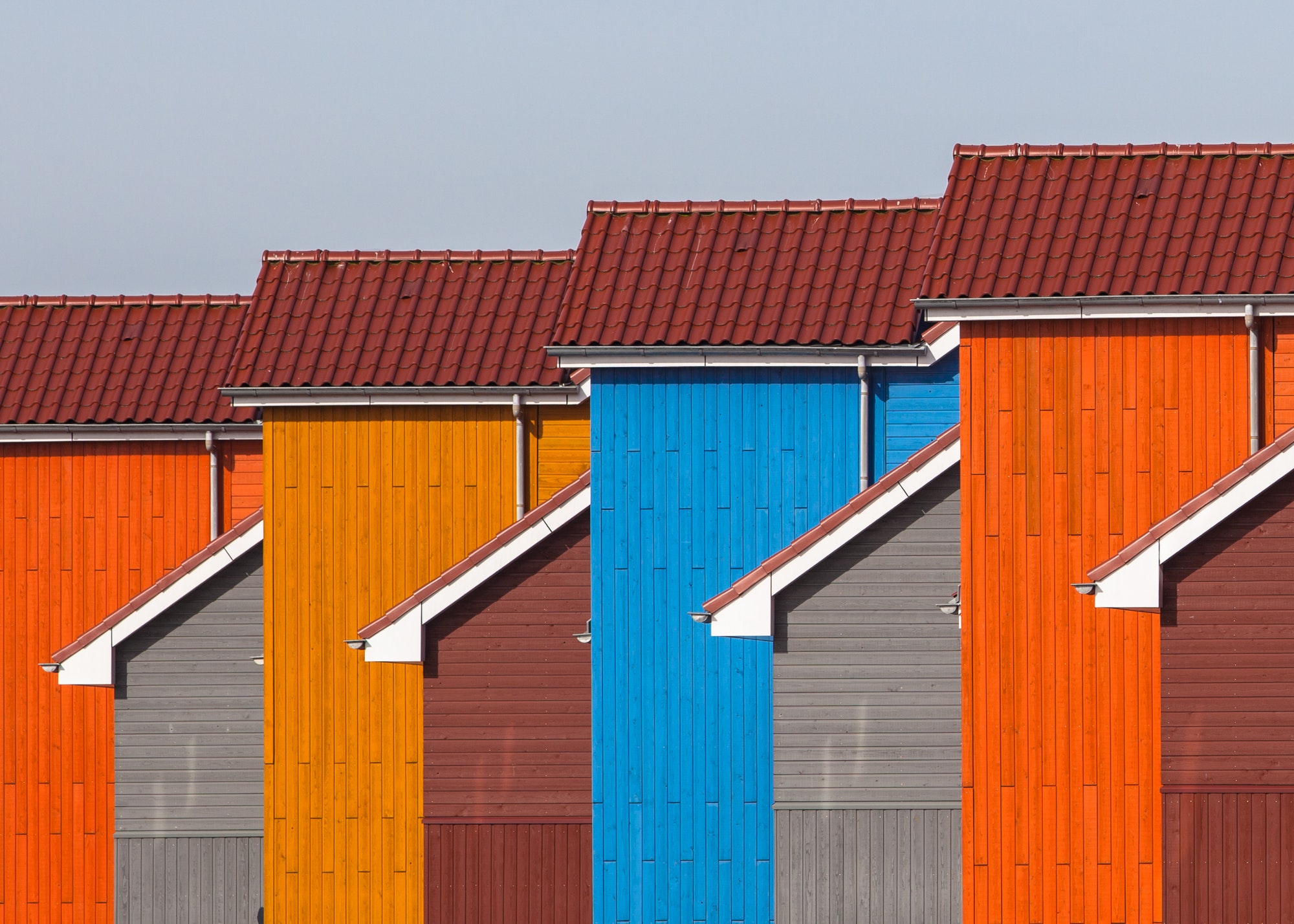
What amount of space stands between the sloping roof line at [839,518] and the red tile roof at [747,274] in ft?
6.37

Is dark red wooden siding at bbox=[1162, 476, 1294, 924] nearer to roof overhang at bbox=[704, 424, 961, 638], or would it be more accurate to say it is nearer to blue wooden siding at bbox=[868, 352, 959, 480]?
roof overhang at bbox=[704, 424, 961, 638]

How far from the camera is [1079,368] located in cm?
1872

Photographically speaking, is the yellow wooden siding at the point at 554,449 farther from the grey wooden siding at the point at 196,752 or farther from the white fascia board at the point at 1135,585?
the white fascia board at the point at 1135,585

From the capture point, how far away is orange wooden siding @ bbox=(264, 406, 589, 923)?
80.5 feet

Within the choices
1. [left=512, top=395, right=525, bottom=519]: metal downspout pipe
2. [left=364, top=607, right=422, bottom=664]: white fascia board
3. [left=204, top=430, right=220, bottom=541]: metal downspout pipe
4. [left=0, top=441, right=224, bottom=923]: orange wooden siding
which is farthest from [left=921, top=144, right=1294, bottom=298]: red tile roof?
[left=0, top=441, right=224, bottom=923]: orange wooden siding

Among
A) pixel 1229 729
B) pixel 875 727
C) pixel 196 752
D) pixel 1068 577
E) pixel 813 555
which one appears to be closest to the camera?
pixel 1229 729

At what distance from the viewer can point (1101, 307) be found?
61.1 feet

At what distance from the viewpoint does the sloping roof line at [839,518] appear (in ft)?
65.7

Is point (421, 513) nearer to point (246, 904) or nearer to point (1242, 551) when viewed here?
point (246, 904)

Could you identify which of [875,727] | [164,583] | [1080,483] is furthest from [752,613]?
[164,583]

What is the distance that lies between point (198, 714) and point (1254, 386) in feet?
42.6

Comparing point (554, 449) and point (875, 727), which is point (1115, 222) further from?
point (554, 449)

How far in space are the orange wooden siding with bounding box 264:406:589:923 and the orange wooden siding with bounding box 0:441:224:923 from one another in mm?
3069

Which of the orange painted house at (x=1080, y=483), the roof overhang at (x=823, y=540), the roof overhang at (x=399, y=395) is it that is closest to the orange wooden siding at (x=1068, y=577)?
the orange painted house at (x=1080, y=483)
